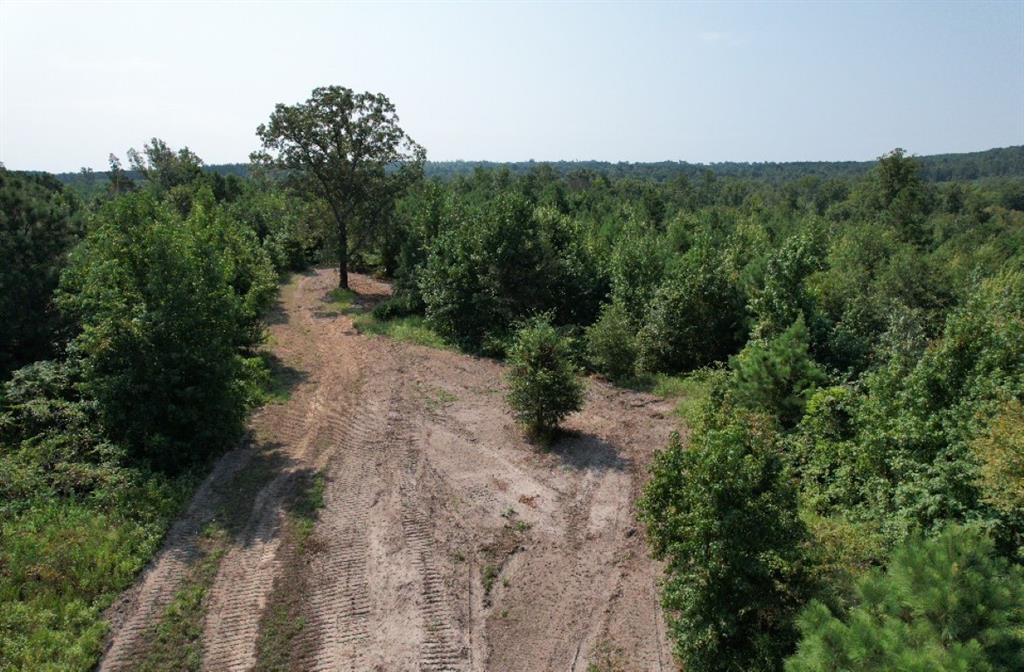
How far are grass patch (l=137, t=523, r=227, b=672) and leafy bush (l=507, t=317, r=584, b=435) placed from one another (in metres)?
7.75

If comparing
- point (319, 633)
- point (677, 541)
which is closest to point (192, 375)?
point (319, 633)

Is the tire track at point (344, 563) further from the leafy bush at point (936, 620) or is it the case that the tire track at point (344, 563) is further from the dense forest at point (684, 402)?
the leafy bush at point (936, 620)

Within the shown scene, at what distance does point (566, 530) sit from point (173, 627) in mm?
7174

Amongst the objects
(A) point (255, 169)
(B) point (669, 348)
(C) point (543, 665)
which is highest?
(A) point (255, 169)

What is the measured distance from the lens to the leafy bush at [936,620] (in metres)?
5.91

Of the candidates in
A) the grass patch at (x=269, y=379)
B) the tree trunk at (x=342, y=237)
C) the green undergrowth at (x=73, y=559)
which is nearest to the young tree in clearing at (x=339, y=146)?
the tree trunk at (x=342, y=237)

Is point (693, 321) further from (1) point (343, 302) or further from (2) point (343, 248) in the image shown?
(2) point (343, 248)

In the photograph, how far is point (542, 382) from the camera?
15773 millimetres

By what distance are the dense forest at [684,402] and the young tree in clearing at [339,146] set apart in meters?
0.66

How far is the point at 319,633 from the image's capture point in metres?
9.98

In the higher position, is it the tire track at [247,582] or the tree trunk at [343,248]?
the tree trunk at [343,248]

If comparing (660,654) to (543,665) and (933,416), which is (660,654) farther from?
(933,416)

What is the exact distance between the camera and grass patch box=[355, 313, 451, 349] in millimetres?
26438

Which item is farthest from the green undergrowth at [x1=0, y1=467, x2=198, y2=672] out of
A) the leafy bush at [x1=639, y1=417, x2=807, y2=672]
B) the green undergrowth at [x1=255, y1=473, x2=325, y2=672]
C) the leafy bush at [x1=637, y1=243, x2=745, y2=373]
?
the leafy bush at [x1=637, y1=243, x2=745, y2=373]
